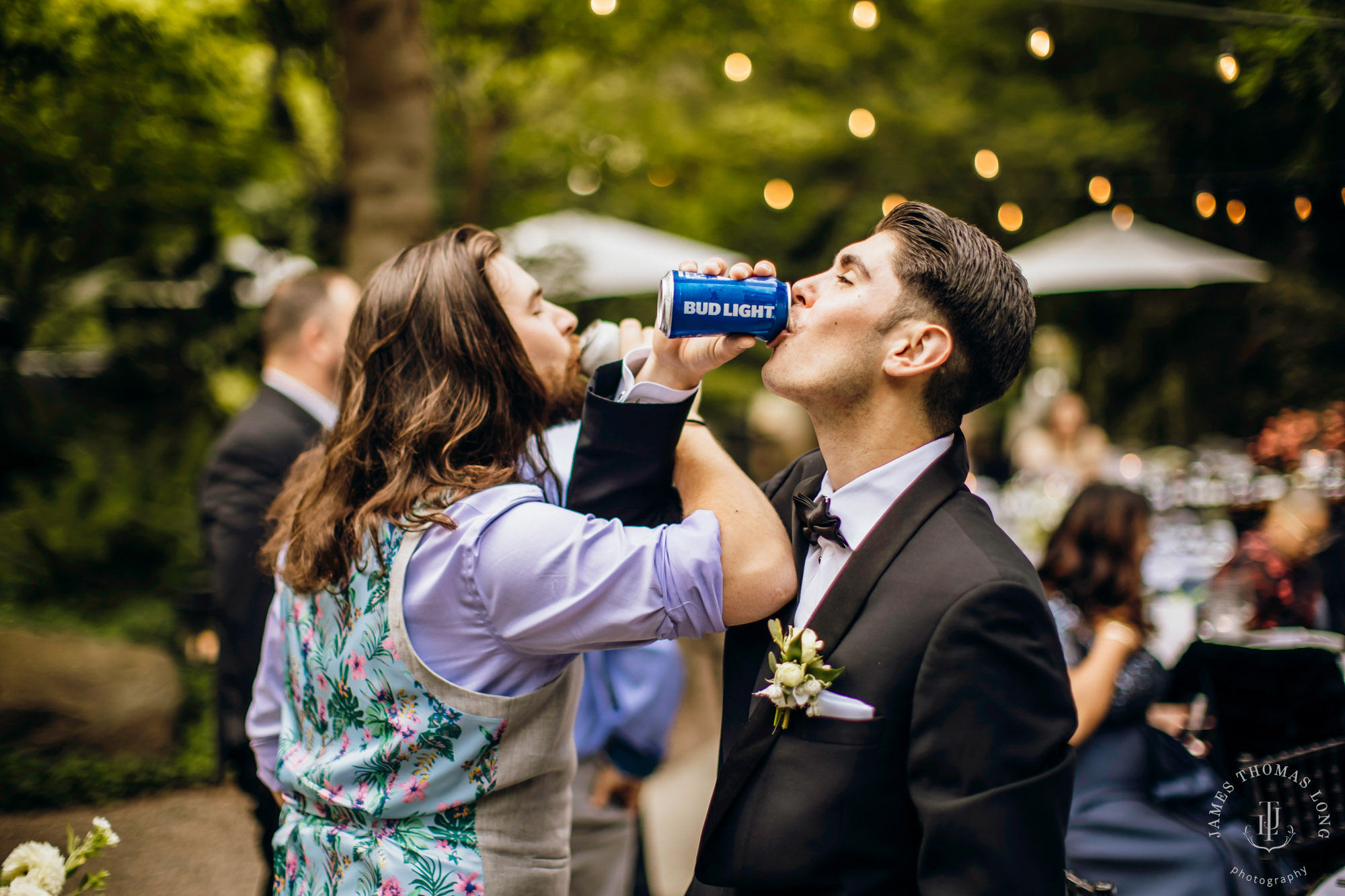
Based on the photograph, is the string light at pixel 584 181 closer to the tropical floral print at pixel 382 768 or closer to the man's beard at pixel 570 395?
the man's beard at pixel 570 395

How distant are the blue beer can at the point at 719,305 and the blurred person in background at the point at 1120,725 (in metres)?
1.41

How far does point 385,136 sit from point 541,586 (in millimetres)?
3899

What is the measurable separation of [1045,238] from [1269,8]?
4.49 m

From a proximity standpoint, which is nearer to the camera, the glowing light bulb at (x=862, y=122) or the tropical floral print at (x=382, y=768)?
the tropical floral print at (x=382, y=768)

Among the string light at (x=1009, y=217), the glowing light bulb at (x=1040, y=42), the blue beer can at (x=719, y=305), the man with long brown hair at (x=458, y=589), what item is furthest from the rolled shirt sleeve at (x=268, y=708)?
the string light at (x=1009, y=217)

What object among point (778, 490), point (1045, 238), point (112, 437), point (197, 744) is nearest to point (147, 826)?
point (197, 744)

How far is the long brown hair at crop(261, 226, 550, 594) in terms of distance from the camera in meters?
1.59

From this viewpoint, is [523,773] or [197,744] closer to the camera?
[523,773]

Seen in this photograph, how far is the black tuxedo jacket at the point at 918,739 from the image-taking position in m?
1.22

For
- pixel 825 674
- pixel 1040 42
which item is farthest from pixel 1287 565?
pixel 825 674

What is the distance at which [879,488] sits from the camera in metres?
1.55

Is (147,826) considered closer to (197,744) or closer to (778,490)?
(197,744)

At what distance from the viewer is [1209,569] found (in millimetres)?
4496

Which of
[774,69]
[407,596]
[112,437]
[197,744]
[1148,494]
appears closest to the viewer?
[407,596]
